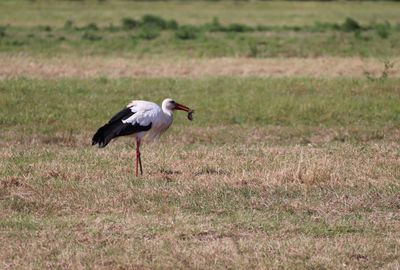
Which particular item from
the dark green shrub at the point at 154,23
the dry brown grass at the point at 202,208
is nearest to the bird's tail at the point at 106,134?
the dry brown grass at the point at 202,208

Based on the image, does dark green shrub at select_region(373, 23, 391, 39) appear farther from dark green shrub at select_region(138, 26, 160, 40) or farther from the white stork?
the white stork

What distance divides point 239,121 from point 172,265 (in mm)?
7813

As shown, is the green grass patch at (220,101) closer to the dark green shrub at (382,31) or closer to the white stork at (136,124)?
the white stork at (136,124)

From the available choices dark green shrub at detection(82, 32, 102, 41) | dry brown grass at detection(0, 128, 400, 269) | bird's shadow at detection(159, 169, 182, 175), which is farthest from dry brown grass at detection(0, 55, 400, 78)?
bird's shadow at detection(159, 169, 182, 175)

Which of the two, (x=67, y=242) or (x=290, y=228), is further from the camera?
(x=290, y=228)

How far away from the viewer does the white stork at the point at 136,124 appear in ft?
32.6

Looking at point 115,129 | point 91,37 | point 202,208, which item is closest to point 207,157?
point 115,129

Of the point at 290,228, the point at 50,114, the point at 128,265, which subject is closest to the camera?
the point at 128,265

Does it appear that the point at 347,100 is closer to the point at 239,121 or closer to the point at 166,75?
the point at 239,121

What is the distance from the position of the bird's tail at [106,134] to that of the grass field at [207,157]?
0.27 meters

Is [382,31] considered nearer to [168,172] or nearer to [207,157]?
[207,157]

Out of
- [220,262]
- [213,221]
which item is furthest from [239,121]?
[220,262]

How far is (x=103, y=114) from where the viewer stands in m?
14.3

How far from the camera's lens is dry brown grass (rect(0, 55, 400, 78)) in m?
18.8
